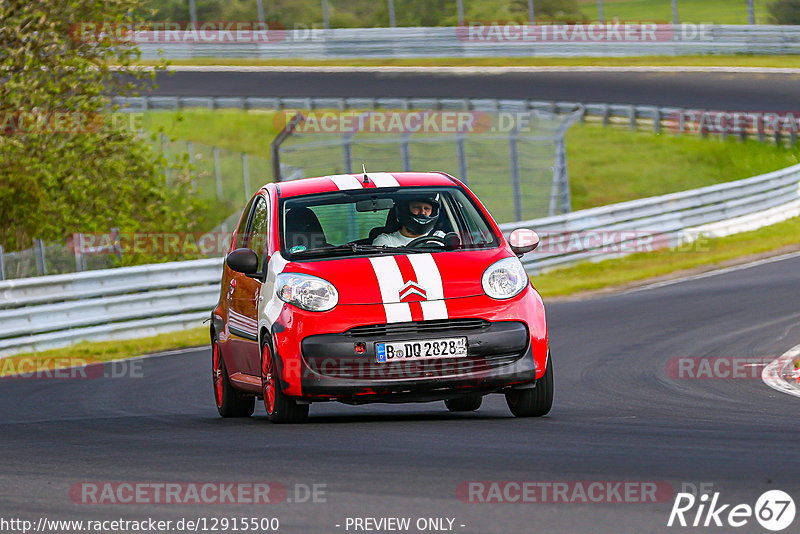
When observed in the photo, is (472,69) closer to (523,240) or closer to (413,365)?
(523,240)

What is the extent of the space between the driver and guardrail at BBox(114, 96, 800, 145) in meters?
23.2

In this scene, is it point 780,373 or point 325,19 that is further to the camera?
point 325,19

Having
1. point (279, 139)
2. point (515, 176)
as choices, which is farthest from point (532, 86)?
point (279, 139)

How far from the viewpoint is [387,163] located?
24531 millimetres

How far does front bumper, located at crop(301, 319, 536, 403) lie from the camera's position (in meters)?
7.68

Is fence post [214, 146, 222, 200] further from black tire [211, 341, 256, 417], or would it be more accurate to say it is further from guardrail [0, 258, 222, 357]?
black tire [211, 341, 256, 417]

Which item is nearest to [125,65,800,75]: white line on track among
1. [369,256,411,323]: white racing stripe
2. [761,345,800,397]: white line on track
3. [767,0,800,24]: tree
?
[767,0,800,24]: tree

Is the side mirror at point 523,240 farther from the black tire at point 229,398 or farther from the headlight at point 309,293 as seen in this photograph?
the black tire at point 229,398

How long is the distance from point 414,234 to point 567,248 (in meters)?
13.8

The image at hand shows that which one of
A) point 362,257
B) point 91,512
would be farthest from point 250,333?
point 91,512

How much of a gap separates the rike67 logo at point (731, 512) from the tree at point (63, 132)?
17206 millimetres

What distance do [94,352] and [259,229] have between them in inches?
316

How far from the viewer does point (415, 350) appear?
765 centimetres

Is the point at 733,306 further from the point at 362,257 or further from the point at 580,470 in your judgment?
the point at 580,470
